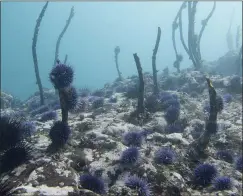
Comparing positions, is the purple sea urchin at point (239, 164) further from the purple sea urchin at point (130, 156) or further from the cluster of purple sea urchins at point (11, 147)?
the cluster of purple sea urchins at point (11, 147)

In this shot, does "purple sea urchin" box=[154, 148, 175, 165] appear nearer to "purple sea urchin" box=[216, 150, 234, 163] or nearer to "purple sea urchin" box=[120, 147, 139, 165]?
"purple sea urchin" box=[120, 147, 139, 165]

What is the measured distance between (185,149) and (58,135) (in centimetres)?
442

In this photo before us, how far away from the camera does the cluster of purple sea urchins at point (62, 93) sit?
935 centimetres

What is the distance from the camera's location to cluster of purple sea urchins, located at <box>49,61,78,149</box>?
9.35 metres

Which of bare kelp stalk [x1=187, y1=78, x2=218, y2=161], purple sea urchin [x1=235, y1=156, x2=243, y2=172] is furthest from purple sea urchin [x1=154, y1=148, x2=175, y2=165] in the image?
purple sea urchin [x1=235, y1=156, x2=243, y2=172]

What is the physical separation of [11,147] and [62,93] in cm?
262

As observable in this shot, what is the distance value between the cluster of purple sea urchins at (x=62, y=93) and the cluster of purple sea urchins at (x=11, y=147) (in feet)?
3.18

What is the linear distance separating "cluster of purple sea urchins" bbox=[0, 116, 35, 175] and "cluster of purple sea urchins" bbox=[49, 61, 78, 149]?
0.97 meters

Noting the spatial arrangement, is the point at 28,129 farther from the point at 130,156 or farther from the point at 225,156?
the point at 225,156

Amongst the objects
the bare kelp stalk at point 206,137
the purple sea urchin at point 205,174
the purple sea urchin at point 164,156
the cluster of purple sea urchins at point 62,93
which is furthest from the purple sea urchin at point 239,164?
the cluster of purple sea urchins at point 62,93

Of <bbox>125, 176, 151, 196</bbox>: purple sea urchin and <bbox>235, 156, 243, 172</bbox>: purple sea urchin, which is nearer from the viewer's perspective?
<bbox>125, 176, 151, 196</bbox>: purple sea urchin

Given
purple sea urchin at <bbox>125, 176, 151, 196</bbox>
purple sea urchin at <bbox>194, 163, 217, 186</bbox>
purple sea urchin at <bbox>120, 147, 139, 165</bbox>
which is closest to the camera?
purple sea urchin at <bbox>125, 176, 151, 196</bbox>

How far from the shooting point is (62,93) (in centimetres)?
1012

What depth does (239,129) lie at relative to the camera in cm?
1363
